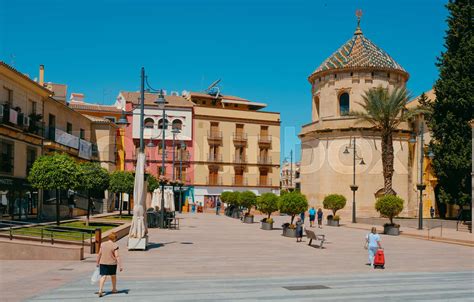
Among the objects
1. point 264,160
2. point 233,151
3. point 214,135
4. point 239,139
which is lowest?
point 264,160


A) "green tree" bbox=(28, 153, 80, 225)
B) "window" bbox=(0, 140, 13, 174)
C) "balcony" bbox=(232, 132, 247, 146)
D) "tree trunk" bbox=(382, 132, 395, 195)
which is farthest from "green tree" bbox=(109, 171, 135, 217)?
"balcony" bbox=(232, 132, 247, 146)

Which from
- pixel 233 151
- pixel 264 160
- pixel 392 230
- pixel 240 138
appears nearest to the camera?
pixel 392 230

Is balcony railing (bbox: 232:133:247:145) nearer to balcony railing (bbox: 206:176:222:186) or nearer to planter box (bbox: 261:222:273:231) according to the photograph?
balcony railing (bbox: 206:176:222:186)

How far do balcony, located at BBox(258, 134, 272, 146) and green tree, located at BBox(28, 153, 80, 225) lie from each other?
134 ft

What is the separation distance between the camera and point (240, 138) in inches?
2458

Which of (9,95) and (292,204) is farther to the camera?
(9,95)

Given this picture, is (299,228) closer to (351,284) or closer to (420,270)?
(420,270)

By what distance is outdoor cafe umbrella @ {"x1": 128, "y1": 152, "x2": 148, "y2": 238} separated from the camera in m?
18.3

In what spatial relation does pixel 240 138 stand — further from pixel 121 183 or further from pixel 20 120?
pixel 20 120

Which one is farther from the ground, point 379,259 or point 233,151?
point 233,151

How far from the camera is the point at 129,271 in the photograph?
13.8 meters

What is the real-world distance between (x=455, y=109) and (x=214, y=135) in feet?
94.9

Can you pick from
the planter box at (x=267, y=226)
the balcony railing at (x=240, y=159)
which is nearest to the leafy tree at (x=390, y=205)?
the planter box at (x=267, y=226)

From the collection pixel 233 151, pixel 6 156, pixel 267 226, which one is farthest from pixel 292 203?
pixel 233 151
